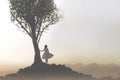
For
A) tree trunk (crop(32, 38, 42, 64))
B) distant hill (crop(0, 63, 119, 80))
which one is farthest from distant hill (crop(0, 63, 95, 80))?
tree trunk (crop(32, 38, 42, 64))

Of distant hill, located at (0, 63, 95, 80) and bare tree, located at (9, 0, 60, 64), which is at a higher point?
bare tree, located at (9, 0, 60, 64)

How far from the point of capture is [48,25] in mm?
64938

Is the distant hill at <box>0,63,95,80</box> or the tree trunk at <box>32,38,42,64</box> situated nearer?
the distant hill at <box>0,63,95,80</box>

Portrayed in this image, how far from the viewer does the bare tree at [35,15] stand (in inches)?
2530

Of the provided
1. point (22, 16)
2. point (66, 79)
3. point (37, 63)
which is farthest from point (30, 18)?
point (66, 79)

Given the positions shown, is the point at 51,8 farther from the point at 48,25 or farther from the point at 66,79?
the point at 66,79

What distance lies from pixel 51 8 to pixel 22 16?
4.59 m

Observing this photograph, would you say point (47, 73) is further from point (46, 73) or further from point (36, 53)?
point (36, 53)

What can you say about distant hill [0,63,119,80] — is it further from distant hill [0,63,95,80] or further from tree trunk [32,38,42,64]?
tree trunk [32,38,42,64]

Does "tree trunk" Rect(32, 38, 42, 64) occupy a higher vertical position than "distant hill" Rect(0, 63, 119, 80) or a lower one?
higher

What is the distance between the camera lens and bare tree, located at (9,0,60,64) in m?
64.2

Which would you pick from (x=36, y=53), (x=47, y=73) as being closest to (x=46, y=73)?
(x=47, y=73)

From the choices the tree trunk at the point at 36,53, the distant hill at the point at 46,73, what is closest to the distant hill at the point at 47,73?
the distant hill at the point at 46,73

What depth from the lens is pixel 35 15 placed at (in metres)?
64.3
